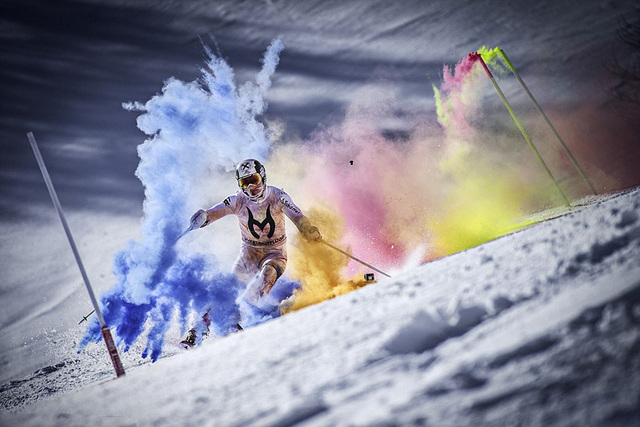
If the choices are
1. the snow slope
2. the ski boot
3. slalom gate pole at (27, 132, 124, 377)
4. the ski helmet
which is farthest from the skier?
the snow slope

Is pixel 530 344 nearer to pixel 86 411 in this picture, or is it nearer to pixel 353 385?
pixel 353 385

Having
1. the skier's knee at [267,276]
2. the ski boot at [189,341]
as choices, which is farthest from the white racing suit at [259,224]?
the ski boot at [189,341]

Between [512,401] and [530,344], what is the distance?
0.98ft

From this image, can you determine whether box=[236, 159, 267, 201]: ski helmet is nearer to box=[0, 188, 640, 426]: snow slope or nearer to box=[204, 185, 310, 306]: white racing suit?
box=[204, 185, 310, 306]: white racing suit

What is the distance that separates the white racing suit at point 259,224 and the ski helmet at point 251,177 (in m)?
0.15

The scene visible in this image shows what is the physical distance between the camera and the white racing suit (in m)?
6.02

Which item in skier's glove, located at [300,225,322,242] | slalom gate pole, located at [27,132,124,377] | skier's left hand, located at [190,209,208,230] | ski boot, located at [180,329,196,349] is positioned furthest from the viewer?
skier's glove, located at [300,225,322,242]

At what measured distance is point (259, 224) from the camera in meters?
6.05

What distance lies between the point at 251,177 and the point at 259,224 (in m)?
0.79

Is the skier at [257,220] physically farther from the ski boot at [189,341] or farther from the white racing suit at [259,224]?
the ski boot at [189,341]

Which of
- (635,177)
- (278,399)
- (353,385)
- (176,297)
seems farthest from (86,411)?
(635,177)

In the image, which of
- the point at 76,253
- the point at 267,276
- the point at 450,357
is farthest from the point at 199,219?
the point at 450,357

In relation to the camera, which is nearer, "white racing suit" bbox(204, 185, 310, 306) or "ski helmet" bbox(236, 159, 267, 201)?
"ski helmet" bbox(236, 159, 267, 201)

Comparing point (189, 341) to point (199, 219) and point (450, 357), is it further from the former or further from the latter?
point (450, 357)
